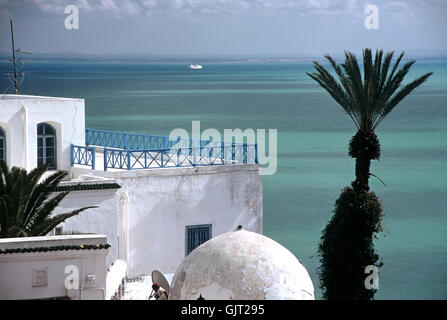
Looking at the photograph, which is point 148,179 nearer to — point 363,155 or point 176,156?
point 176,156

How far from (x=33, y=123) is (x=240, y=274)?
11080 mm

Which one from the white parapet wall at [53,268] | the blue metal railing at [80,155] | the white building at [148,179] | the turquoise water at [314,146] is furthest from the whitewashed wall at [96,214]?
the turquoise water at [314,146]

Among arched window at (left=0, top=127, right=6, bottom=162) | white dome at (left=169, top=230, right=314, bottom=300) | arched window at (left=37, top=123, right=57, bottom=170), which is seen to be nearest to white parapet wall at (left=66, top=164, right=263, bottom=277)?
arched window at (left=37, top=123, right=57, bottom=170)

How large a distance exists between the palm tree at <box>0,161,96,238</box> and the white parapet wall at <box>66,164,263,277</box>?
164 inches

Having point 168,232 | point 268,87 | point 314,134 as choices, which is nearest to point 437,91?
point 268,87

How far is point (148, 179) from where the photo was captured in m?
23.2

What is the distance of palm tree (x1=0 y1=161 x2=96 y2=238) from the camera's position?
57.1 feet

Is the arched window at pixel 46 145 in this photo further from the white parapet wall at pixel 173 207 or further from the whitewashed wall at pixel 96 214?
the whitewashed wall at pixel 96 214

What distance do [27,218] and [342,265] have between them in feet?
23.2

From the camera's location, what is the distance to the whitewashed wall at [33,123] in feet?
75.4

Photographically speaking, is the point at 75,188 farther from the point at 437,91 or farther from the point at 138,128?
the point at 437,91

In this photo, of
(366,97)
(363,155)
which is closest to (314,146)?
(366,97)

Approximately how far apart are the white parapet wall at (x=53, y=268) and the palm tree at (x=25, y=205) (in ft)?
5.38

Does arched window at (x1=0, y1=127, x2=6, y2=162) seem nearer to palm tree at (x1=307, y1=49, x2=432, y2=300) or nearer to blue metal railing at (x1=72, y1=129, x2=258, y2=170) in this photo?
blue metal railing at (x1=72, y1=129, x2=258, y2=170)
